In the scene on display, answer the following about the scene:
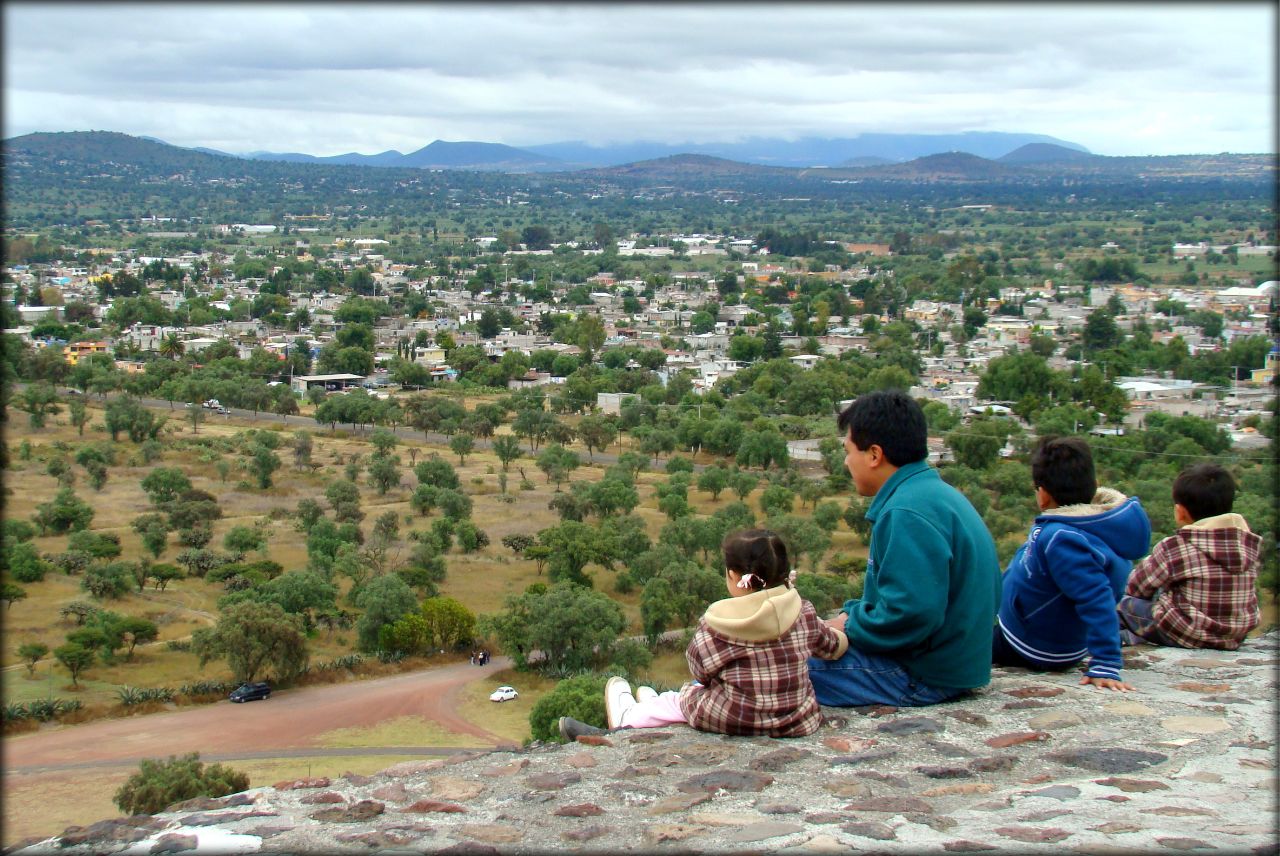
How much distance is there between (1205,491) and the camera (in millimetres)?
3102

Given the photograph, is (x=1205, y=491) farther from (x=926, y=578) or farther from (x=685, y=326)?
(x=685, y=326)

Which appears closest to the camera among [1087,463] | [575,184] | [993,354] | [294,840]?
[294,840]

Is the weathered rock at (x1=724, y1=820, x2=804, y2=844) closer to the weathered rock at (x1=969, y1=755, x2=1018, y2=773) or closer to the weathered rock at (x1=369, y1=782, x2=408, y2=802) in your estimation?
the weathered rock at (x1=969, y1=755, x2=1018, y2=773)

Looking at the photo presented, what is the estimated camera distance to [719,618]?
2.36m

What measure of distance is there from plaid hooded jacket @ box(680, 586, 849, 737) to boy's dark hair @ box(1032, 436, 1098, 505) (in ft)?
2.19

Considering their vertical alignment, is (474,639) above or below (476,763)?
below

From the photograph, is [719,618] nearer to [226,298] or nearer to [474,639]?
[474,639]

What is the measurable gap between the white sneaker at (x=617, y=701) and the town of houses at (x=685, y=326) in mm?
18057

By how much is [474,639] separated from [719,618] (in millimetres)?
8921

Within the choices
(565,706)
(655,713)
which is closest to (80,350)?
(565,706)

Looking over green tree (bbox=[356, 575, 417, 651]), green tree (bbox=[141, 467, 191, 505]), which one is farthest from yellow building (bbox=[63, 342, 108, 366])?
green tree (bbox=[356, 575, 417, 651])

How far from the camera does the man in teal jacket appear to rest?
92.0 inches

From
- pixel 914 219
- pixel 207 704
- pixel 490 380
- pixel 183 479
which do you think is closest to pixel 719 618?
pixel 207 704

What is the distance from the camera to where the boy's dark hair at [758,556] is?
2301mm
